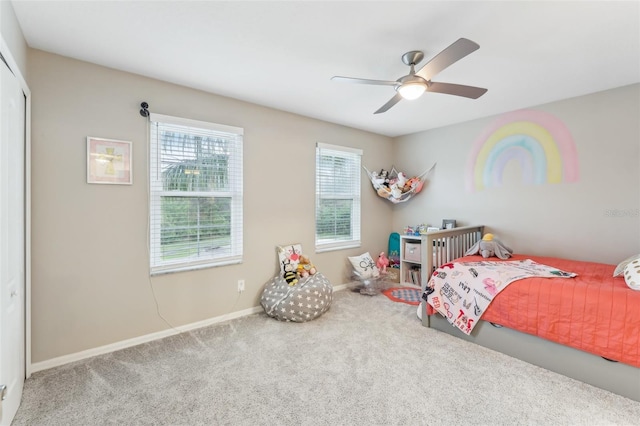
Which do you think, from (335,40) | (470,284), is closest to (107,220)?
(335,40)

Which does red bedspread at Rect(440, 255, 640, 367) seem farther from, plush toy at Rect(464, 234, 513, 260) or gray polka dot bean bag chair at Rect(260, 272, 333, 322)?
gray polka dot bean bag chair at Rect(260, 272, 333, 322)

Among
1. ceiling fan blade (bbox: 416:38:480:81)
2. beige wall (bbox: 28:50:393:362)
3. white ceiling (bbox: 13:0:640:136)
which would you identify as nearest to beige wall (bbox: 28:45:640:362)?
beige wall (bbox: 28:50:393:362)

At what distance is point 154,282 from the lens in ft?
8.43

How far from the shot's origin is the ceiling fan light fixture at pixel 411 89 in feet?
6.62

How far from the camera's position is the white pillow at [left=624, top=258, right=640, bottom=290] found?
77.1 inches

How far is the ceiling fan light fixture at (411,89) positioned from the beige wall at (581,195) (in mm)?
2134

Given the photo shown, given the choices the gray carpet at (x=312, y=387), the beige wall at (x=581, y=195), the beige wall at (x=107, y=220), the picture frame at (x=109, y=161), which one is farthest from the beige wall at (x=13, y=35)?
the beige wall at (x=581, y=195)

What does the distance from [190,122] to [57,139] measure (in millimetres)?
990

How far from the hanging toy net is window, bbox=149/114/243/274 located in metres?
2.18

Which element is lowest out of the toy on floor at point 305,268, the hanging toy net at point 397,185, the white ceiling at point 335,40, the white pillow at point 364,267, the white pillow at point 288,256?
the white pillow at point 364,267

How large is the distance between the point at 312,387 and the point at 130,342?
5.45 feet

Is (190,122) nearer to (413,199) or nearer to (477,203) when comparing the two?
(413,199)

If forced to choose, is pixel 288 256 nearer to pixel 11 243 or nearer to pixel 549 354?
pixel 11 243

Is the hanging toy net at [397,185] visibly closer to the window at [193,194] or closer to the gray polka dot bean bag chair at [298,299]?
the gray polka dot bean bag chair at [298,299]
